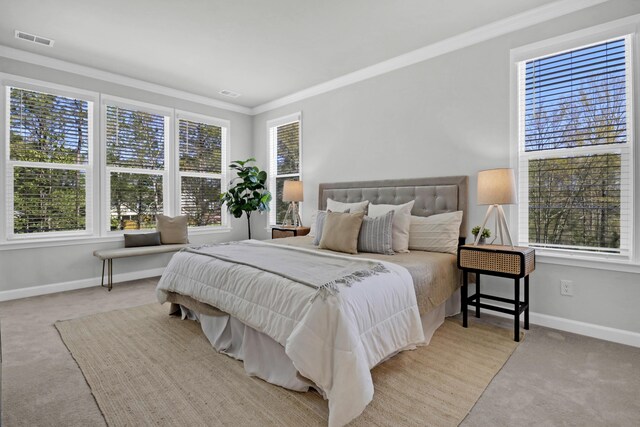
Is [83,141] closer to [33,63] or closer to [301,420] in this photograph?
[33,63]

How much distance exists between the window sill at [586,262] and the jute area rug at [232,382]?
29.5 inches

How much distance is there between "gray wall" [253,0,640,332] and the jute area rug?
800mm

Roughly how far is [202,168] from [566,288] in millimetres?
5074

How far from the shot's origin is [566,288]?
2854mm

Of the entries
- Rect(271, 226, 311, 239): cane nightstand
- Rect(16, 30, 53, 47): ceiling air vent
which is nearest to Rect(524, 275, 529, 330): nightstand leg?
Rect(271, 226, 311, 239): cane nightstand

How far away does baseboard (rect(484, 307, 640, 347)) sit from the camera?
258cm

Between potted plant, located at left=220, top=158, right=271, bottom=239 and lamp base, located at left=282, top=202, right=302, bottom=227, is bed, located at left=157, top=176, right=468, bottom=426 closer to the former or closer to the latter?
lamp base, located at left=282, top=202, right=302, bottom=227

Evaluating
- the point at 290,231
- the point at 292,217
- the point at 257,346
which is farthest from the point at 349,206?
the point at 257,346

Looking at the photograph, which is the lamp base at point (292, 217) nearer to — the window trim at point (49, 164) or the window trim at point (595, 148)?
the window trim at point (49, 164)

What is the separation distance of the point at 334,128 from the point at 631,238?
3400 mm

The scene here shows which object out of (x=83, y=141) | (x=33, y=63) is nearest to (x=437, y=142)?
(x=83, y=141)

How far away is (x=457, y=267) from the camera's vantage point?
2.97 metres

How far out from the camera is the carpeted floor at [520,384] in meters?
1.71

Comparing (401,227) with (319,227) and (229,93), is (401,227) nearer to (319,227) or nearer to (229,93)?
(319,227)
